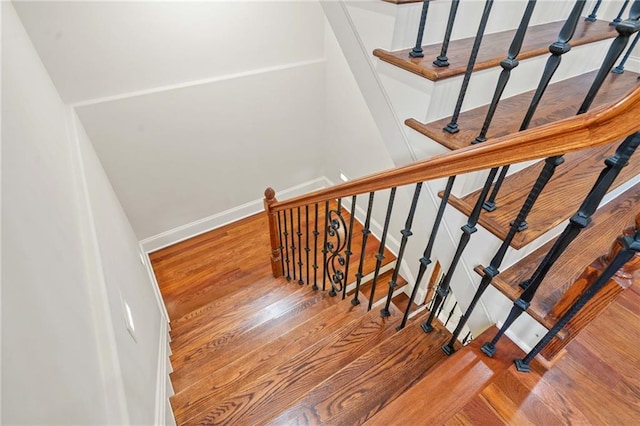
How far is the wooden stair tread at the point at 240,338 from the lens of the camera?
6.37ft

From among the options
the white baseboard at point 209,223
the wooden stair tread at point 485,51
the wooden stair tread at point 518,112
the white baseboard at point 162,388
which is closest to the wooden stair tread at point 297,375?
the white baseboard at point 162,388

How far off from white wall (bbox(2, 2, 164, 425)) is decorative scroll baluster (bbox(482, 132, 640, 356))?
1.22 metres

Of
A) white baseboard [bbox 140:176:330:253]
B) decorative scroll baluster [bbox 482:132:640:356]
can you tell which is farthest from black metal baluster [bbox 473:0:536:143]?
white baseboard [bbox 140:176:330:253]

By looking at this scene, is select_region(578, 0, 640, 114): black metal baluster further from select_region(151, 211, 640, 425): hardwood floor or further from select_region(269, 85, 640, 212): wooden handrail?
select_region(151, 211, 640, 425): hardwood floor

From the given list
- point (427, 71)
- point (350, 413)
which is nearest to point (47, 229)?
point (350, 413)

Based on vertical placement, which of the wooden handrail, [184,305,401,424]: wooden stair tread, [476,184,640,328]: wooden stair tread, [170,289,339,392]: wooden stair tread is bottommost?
[170,289,339,392]: wooden stair tread

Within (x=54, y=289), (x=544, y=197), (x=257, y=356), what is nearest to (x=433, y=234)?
(x=544, y=197)

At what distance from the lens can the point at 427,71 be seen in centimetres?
109

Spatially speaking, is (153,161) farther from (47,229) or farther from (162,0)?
(47,229)

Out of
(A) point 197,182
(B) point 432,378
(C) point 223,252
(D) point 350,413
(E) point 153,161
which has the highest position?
(B) point 432,378

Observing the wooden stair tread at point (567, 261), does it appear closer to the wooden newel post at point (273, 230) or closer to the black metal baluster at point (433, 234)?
the black metal baluster at point (433, 234)

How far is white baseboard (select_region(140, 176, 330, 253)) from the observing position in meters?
3.31

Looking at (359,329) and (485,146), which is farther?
(359,329)

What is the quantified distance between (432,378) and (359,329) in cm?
55
